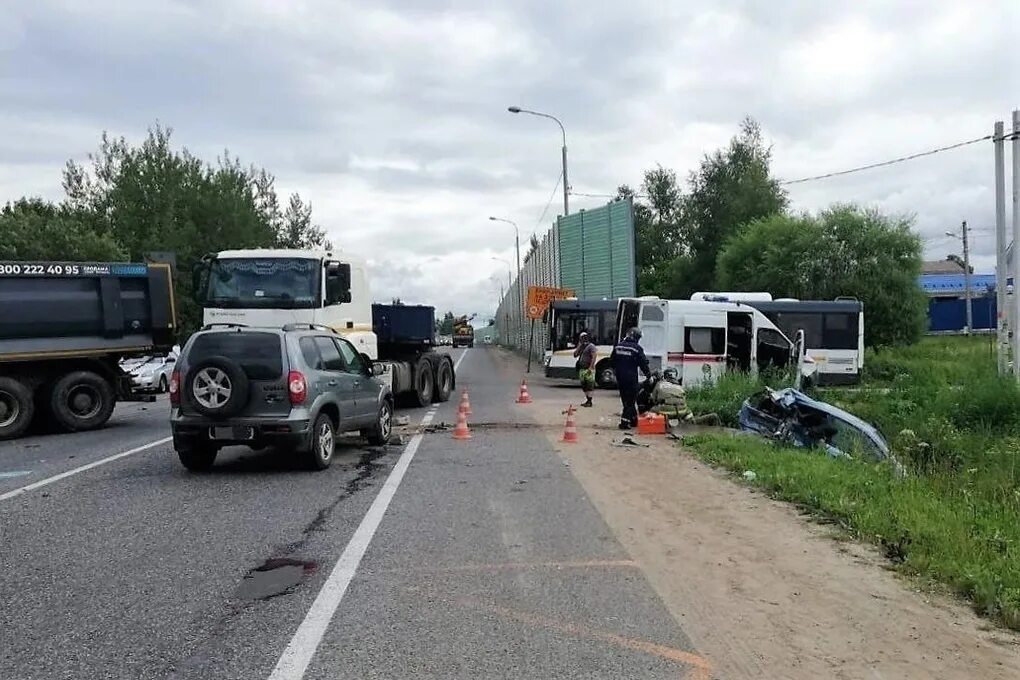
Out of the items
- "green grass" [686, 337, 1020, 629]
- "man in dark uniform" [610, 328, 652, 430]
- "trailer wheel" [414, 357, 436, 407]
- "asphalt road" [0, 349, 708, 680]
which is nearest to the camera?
"asphalt road" [0, 349, 708, 680]

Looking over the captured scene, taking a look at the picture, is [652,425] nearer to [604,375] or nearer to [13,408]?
[13,408]

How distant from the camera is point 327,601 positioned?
225 inches

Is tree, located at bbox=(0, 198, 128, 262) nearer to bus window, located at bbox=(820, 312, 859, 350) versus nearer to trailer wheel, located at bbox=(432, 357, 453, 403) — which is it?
trailer wheel, located at bbox=(432, 357, 453, 403)

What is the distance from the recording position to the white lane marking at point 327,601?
464cm

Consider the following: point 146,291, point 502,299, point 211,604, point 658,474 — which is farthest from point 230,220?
point 502,299

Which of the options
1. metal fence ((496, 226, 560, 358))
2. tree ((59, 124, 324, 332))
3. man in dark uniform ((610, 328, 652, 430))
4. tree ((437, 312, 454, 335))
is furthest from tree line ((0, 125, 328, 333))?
tree ((437, 312, 454, 335))

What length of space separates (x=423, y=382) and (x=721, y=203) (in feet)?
128

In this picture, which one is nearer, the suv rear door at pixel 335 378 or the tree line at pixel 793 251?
the suv rear door at pixel 335 378

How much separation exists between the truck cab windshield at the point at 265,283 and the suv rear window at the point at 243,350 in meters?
5.00

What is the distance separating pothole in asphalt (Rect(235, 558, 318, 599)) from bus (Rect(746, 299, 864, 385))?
75.3 feet

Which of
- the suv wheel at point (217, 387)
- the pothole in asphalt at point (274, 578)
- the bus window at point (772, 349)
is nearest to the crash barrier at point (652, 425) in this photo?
the suv wheel at point (217, 387)

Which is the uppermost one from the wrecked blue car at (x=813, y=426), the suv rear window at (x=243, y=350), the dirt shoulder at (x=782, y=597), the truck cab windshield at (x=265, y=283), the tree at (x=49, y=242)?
the tree at (x=49, y=242)

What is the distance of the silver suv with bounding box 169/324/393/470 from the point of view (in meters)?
10.3

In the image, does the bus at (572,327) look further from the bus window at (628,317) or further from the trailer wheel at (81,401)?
the trailer wheel at (81,401)
